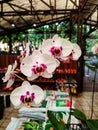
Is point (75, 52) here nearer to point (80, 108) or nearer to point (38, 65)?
point (38, 65)

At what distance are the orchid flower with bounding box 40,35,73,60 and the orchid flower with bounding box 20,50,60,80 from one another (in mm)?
32

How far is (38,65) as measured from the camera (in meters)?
0.83

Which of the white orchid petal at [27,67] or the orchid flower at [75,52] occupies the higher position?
the orchid flower at [75,52]

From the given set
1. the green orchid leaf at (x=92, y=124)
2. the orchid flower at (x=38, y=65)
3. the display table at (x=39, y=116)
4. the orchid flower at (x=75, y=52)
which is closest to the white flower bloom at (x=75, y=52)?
the orchid flower at (x=75, y=52)

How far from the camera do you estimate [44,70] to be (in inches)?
32.9

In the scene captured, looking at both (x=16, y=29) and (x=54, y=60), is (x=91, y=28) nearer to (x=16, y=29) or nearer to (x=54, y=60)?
(x=16, y=29)

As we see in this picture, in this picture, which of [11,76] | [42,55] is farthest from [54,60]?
[11,76]

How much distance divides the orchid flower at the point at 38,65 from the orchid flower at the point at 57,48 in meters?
0.03

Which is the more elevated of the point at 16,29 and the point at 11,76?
Result: the point at 16,29

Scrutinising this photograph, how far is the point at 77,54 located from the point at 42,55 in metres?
0.22

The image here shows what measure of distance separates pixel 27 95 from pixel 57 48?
20 cm

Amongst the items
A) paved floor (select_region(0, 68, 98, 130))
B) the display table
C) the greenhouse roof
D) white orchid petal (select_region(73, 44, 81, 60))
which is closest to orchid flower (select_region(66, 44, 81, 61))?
white orchid petal (select_region(73, 44, 81, 60))

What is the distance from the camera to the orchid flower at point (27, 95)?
85cm

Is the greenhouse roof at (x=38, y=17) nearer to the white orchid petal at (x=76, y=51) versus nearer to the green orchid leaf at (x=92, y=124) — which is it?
the white orchid petal at (x=76, y=51)
